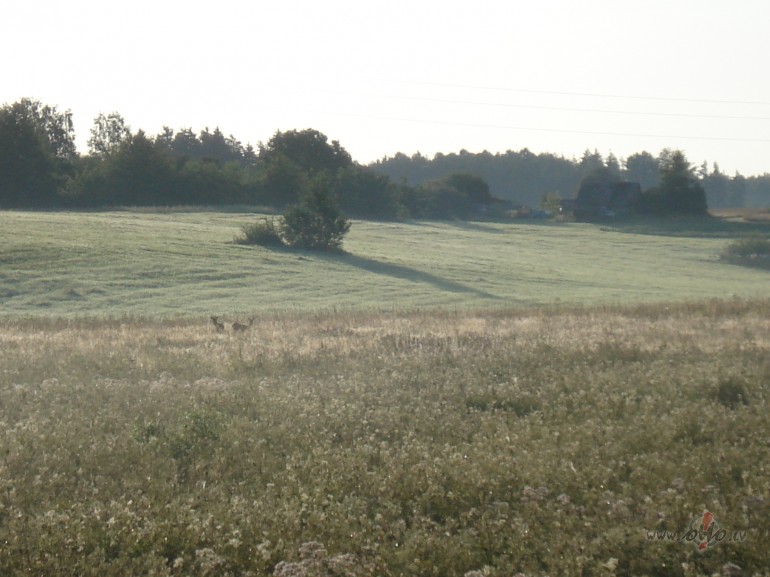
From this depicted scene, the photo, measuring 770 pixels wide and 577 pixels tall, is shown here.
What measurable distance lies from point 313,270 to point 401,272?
167 inches

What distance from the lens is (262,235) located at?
4725cm

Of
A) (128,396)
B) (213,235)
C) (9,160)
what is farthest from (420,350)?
(9,160)

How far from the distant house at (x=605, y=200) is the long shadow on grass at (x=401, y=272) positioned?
139 ft

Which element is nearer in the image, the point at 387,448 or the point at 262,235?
the point at 387,448

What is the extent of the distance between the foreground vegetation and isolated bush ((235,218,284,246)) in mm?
34435

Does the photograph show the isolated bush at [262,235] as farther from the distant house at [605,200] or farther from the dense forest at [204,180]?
the distant house at [605,200]

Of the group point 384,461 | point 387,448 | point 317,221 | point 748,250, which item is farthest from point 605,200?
point 384,461

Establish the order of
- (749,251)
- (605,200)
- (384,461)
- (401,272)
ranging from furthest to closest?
(605,200) → (749,251) → (401,272) → (384,461)

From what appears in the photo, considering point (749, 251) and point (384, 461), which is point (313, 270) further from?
point (384, 461)

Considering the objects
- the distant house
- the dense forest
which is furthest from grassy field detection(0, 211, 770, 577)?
the distant house

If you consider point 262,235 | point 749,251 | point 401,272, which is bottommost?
point 401,272

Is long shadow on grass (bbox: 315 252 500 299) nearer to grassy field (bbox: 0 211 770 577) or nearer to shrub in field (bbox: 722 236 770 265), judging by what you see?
grassy field (bbox: 0 211 770 577)

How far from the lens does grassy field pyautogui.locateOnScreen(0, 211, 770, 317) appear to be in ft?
95.2

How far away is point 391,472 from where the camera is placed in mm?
7137
